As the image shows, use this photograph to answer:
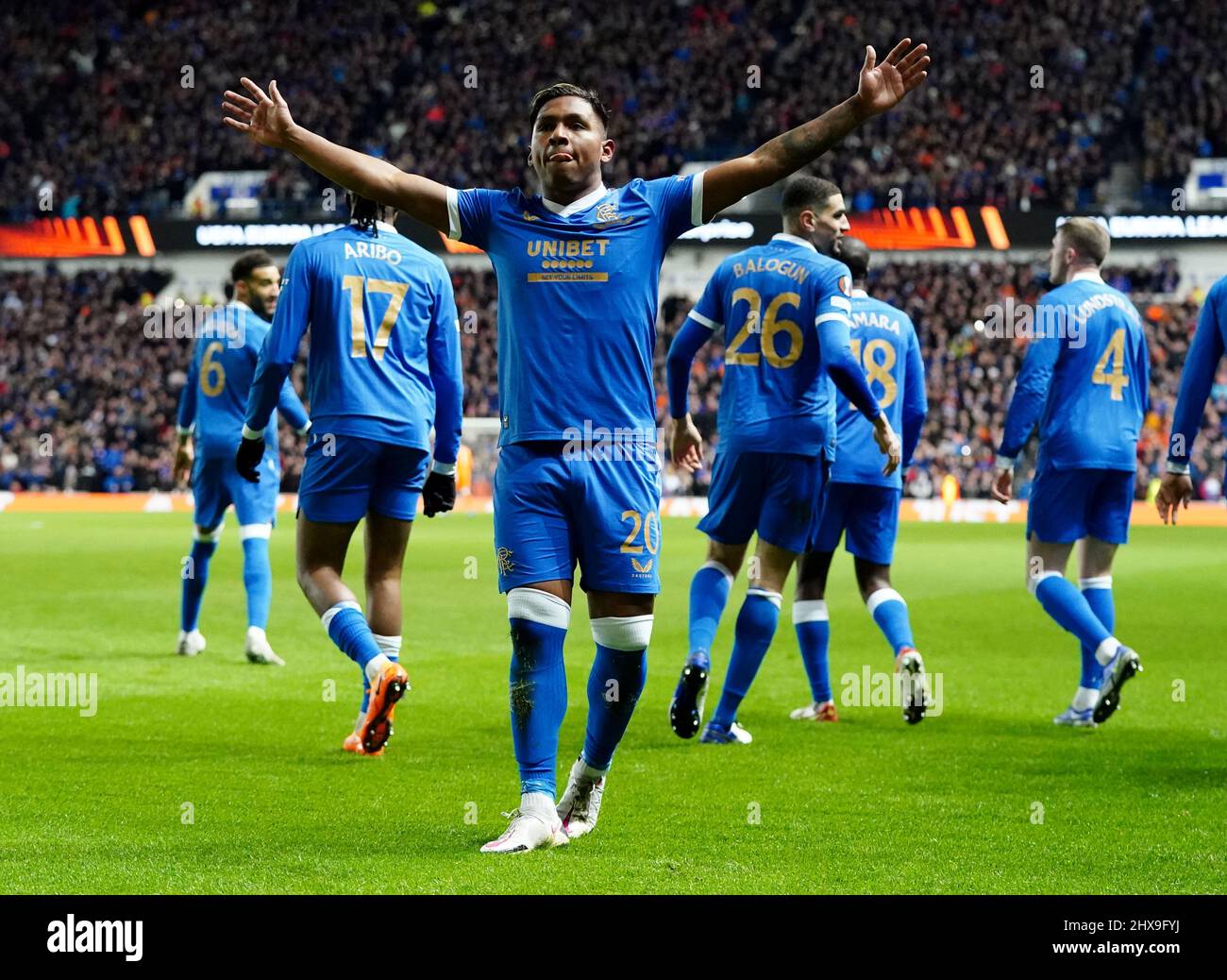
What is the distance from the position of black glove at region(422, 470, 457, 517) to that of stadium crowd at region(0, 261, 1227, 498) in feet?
88.1

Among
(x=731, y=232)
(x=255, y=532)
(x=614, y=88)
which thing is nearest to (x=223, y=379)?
(x=255, y=532)

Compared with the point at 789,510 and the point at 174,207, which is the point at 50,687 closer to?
the point at 789,510

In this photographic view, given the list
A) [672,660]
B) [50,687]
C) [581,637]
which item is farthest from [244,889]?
[581,637]

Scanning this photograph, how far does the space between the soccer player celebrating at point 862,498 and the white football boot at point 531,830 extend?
132 inches

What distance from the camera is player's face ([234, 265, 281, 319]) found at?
9555 mm

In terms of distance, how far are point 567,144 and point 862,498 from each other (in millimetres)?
3721

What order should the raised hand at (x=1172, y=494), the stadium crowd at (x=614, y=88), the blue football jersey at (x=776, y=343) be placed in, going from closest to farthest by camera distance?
1. the raised hand at (x=1172, y=494)
2. the blue football jersey at (x=776, y=343)
3. the stadium crowd at (x=614, y=88)

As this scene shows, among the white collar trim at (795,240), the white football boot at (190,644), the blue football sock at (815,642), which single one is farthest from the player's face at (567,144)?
the white football boot at (190,644)

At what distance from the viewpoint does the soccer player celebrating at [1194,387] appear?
639 centimetres

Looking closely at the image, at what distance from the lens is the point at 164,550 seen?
770 inches

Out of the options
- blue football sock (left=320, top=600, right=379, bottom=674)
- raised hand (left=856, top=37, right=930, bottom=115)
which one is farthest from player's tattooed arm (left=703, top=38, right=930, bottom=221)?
blue football sock (left=320, top=600, right=379, bottom=674)

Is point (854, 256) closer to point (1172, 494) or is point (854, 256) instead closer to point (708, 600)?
point (708, 600)

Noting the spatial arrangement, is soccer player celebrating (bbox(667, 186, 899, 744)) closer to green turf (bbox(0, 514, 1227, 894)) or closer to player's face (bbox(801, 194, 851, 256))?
player's face (bbox(801, 194, 851, 256))

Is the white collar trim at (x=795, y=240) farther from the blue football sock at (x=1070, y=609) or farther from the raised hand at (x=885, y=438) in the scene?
the blue football sock at (x=1070, y=609)
